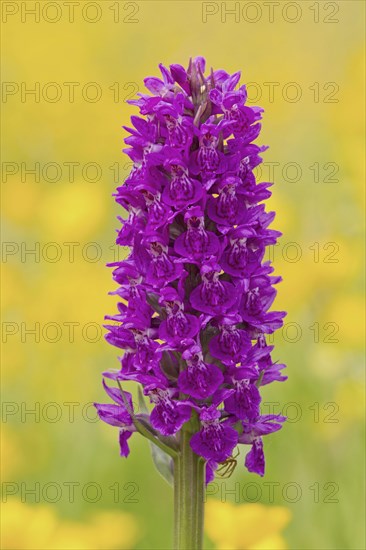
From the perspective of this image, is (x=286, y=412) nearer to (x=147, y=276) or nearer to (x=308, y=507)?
(x=308, y=507)

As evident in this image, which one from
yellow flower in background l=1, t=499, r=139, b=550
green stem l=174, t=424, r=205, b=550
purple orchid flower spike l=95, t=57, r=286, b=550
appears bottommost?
yellow flower in background l=1, t=499, r=139, b=550

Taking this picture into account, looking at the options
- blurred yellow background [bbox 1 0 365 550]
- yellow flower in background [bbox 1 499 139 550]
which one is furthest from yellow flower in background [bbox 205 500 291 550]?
yellow flower in background [bbox 1 499 139 550]

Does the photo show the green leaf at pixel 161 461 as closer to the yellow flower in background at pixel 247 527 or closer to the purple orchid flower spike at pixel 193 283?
the purple orchid flower spike at pixel 193 283

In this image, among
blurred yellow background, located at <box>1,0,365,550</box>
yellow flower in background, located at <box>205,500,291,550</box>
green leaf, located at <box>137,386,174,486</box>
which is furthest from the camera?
blurred yellow background, located at <box>1,0,365,550</box>

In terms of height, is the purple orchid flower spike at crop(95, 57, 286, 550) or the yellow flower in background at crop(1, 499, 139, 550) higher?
the purple orchid flower spike at crop(95, 57, 286, 550)

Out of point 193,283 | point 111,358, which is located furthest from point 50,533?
point 111,358

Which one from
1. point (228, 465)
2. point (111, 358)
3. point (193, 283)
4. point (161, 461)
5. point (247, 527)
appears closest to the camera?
point (193, 283)

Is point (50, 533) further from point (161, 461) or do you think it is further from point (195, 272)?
point (195, 272)

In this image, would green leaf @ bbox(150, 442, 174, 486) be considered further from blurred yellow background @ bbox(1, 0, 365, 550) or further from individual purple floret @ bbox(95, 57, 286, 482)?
blurred yellow background @ bbox(1, 0, 365, 550)
